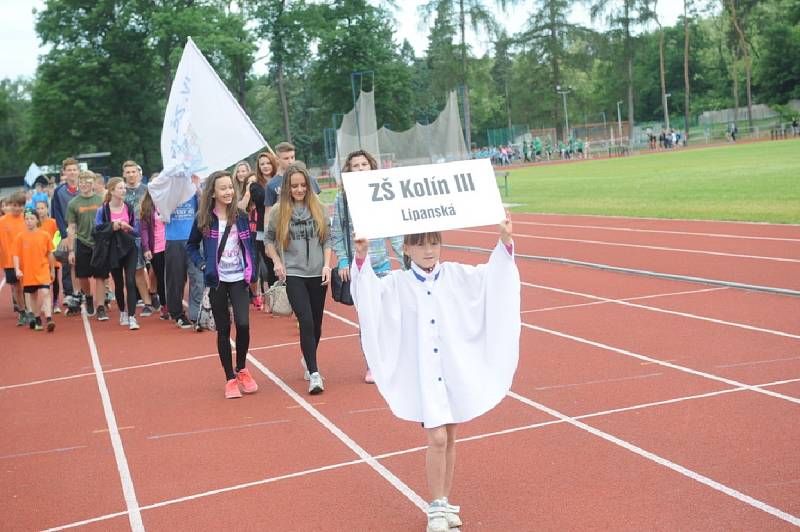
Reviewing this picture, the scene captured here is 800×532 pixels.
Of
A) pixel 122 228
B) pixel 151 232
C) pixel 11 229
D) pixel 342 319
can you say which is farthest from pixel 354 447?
pixel 11 229

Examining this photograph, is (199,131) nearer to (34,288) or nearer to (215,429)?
(34,288)

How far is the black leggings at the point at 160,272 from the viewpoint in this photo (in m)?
12.8

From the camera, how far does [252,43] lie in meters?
54.7

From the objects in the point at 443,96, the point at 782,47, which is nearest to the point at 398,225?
the point at 443,96

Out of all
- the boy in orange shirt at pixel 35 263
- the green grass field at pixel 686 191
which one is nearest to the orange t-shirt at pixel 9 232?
the boy in orange shirt at pixel 35 263

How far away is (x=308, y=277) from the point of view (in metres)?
8.14

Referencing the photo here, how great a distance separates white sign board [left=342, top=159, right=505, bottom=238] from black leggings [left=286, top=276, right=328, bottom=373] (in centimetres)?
321

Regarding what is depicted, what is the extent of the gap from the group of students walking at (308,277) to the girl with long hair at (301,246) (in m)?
0.01

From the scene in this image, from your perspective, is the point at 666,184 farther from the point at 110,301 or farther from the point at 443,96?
the point at 443,96

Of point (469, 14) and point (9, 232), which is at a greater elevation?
point (469, 14)

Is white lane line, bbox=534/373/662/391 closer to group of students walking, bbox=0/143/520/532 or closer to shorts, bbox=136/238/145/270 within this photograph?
group of students walking, bbox=0/143/520/532

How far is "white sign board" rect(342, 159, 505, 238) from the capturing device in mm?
4844

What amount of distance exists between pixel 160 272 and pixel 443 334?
8713mm

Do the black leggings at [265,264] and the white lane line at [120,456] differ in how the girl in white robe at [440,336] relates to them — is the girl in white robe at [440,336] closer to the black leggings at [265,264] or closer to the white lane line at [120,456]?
the white lane line at [120,456]
